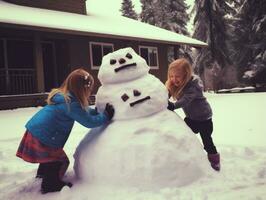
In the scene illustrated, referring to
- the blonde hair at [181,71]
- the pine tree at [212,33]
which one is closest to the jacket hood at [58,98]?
the blonde hair at [181,71]

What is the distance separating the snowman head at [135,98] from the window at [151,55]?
1647cm

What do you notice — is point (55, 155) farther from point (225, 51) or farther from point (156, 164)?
point (225, 51)

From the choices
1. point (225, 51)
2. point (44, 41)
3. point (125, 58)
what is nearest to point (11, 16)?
point (44, 41)

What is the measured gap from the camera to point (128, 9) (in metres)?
44.0

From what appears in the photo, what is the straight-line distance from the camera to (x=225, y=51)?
2989cm

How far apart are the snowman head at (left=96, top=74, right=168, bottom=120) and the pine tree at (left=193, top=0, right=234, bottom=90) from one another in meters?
25.9

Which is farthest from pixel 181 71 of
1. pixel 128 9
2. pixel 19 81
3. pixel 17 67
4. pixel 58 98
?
pixel 128 9

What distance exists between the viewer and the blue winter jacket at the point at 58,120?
11.7ft

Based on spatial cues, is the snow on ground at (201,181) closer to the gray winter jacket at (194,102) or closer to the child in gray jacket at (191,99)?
the child in gray jacket at (191,99)

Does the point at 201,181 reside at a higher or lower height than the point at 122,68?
lower

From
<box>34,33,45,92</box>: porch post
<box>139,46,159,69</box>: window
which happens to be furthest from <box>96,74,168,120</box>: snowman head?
<box>139,46,159,69</box>: window

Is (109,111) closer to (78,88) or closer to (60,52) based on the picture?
(78,88)

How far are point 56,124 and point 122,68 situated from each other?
33.0 inches

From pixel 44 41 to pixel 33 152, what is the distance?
1254 cm
